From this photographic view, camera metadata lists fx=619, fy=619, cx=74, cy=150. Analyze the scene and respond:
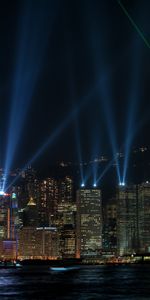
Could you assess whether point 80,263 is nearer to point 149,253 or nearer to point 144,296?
point 149,253

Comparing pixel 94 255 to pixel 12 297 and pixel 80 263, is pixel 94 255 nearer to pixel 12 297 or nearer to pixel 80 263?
pixel 80 263

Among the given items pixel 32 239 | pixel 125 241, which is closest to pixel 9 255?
pixel 32 239

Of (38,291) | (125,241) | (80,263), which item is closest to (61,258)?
(80,263)

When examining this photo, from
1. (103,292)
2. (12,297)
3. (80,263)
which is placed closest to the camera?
(12,297)

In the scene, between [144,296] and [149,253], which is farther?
[149,253]

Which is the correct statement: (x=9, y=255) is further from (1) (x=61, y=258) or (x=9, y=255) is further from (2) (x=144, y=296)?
(2) (x=144, y=296)

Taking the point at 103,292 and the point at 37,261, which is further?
the point at 37,261

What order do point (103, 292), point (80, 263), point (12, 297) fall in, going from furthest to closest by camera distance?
1. point (80, 263)
2. point (103, 292)
3. point (12, 297)
